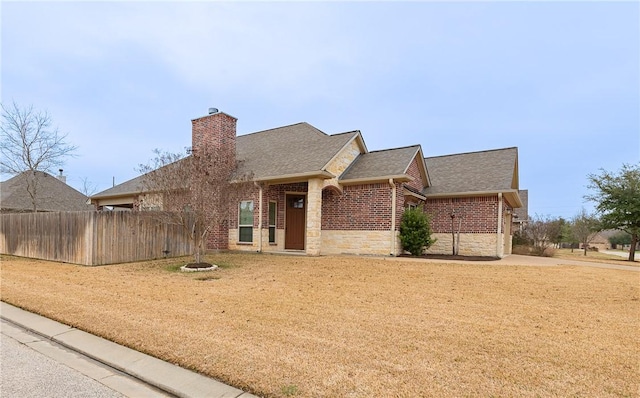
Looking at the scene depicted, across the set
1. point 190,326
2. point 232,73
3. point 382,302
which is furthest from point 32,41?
point 382,302

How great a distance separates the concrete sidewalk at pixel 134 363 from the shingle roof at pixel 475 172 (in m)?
13.9

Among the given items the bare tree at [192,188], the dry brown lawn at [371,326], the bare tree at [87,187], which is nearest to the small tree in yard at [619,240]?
the dry brown lawn at [371,326]

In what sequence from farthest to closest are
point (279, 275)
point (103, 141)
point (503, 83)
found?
point (103, 141) < point (503, 83) < point (279, 275)

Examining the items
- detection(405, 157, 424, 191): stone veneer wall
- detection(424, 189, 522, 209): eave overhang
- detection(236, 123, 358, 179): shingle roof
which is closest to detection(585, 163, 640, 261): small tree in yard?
detection(424, 189, 522, 209): eave overhang

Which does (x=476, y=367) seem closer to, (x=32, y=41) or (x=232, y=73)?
(x=32, y=41)

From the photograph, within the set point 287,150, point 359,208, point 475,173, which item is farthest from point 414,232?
point 287,150

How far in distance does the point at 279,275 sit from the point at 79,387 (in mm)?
5684

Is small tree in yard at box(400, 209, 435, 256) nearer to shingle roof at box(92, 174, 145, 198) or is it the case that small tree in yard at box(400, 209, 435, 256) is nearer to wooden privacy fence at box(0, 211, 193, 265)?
wooden privacy fence at box(0, 211, 193, 265)

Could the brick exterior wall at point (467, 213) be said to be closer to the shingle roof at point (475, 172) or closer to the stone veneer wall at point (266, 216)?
the shingle roof at point (475, 172)

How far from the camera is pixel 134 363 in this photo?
11.9 ft

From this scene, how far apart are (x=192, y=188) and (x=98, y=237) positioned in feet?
13.2

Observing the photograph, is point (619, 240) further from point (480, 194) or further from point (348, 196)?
point (348, 196)

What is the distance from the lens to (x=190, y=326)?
4.59 meters

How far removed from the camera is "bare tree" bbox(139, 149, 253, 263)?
9711mm
